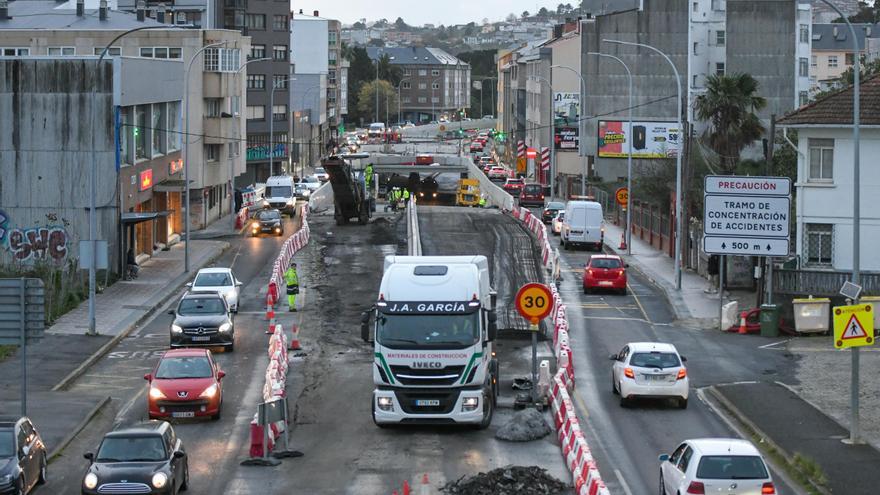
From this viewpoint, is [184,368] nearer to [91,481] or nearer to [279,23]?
[91,481]

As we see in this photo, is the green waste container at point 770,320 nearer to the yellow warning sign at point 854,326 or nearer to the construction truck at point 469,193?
the yellow warning sign at point 854,326

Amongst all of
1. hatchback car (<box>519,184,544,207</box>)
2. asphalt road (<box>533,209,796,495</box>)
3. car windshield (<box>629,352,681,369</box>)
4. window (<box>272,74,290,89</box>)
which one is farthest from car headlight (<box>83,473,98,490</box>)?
window (<box>272,74,290,89</box>)

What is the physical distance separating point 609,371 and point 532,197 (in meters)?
57.9

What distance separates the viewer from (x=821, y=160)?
4494 cm

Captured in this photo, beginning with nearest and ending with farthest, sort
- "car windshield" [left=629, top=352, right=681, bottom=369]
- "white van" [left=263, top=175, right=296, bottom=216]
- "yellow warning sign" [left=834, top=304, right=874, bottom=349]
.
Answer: "yellow warning sign" [left=834, top=304, right=874, bottom=349] → "car windshield" [left=629, top=352, right=681, bottom=369] → "white van" [left=263, top=175, right=296, bottom=216]

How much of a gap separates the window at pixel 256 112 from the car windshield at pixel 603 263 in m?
69.4

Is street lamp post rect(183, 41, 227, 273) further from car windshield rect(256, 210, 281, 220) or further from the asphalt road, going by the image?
the asphalt road

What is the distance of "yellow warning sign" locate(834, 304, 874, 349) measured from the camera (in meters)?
26.0

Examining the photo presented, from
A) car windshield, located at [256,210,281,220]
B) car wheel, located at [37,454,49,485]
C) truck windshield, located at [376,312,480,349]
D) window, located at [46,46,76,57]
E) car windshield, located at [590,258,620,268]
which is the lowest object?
car wheel, located at [37,454,49,485]

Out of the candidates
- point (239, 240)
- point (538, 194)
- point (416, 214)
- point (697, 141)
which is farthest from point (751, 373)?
point (538, 194)

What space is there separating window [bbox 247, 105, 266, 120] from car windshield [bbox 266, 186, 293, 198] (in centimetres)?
3395

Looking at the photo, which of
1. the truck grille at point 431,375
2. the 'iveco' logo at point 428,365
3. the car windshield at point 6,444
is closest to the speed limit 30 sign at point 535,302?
the truck grille at point 431,375

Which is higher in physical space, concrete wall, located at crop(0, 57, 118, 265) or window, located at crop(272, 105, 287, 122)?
window, located at crop(272, 105, 287, 122)

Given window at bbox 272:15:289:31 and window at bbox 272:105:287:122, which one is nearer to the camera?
window at bbox 272:15:289:31
